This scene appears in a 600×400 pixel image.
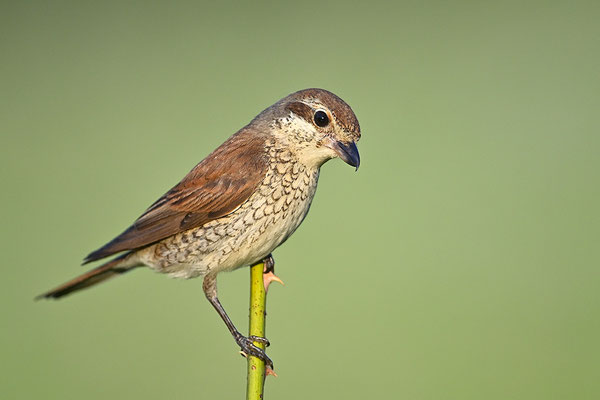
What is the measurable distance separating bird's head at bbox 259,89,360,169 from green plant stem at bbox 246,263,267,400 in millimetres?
640

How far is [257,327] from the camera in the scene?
7.08 feet

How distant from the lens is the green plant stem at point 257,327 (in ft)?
6.45

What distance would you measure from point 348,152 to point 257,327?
2.98 feet

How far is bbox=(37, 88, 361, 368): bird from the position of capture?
2.93 m

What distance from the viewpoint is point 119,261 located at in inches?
131

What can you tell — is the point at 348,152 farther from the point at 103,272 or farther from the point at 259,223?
the point at 103,272

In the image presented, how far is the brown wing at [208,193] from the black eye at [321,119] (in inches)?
12.9

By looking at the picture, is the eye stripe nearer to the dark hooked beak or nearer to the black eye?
the black eye

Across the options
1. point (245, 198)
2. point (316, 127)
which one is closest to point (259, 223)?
point (245, 198)

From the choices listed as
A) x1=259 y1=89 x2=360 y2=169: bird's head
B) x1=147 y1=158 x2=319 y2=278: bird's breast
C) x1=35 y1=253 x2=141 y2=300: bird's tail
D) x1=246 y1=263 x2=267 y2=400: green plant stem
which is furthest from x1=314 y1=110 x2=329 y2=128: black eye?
x1=35 y1=253 x2=141 y2=300: bird's tail

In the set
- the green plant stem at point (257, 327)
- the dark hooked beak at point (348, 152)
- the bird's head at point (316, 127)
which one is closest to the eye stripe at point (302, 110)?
the bird's head at point (316, 127)

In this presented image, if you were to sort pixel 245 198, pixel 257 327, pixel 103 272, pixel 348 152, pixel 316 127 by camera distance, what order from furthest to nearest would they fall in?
1. pixel 103 272
2. pixel 245 198
3. pixel 316 127
4. pixel 348 152
5. pixel 257 327

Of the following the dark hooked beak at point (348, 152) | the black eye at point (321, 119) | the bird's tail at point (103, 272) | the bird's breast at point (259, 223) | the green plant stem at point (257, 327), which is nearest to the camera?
the green plant stem at point (257, 327)

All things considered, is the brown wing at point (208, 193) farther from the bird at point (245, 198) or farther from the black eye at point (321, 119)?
the black eye at point (321, 119)
